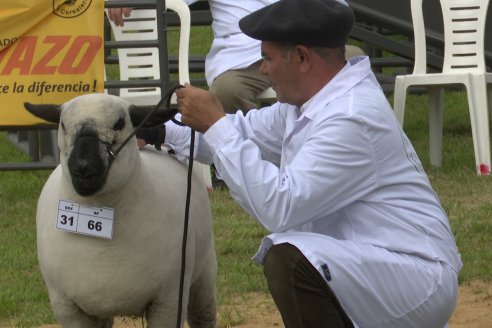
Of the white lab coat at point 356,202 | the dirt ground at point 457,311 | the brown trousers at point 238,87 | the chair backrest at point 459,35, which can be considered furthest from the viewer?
the chair backrest at point 459,35

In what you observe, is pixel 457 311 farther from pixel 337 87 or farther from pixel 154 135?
pixel 337 87

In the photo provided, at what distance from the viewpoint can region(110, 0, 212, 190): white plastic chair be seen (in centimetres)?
880

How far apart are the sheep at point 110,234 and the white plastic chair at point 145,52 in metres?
4.13

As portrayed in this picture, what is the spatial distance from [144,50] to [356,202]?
5176mm

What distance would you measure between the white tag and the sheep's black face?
13 centimetres

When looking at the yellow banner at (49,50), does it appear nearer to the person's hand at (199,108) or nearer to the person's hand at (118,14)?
the person's hand at (118,14)

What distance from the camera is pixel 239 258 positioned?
7.07 m

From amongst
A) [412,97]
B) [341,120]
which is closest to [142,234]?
[341,120]

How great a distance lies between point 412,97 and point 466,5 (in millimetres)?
3426

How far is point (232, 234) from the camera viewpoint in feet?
24.8

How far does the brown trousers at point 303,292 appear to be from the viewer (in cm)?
418

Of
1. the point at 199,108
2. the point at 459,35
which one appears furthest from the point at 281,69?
the point at 459,35

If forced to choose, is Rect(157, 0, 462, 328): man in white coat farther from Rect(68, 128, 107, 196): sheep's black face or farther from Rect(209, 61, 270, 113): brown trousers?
Rect(209, 61, 270, 113): brown trousers

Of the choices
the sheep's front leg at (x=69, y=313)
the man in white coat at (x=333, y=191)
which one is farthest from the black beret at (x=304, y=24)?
the sheep's front leg at (x=69, y=313)
